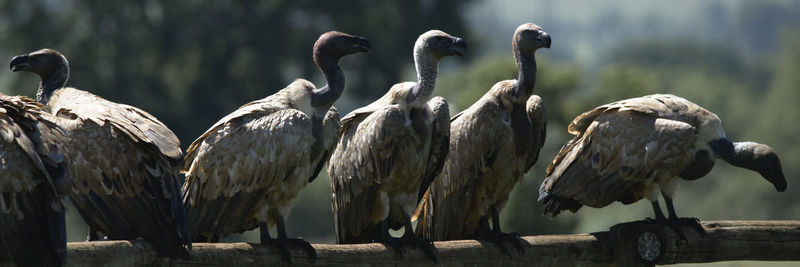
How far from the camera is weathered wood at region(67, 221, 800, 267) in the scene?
24.7 feet

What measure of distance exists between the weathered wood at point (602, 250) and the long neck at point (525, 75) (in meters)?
1.07

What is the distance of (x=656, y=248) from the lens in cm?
868

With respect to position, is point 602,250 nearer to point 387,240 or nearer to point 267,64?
point 387,240

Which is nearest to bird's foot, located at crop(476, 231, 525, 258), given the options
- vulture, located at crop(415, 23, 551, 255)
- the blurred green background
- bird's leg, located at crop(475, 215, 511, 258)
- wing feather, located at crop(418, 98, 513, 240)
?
bird's leg, located at crop(475, 215, 511, 258)

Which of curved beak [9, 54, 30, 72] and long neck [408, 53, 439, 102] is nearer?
long neck [408, 53, 439, 102]

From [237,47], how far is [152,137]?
3223 centimetres

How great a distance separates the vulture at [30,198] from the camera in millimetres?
6520

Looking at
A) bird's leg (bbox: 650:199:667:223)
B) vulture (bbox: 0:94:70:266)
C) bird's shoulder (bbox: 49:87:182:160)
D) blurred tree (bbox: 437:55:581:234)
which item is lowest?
blurred tree (bbox: 437:55:581:234)

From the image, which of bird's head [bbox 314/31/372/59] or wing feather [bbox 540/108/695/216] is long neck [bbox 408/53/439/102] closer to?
bird's head [bbox 314/31/372/59]

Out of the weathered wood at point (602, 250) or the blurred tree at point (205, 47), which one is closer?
the weathered wood at point (602, 250)

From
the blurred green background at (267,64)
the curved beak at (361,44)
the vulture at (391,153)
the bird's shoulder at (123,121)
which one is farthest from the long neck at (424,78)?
the blurred green background at (267,64)

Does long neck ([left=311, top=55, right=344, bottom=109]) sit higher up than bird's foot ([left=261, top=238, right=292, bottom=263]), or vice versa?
long neck ([left=311, top=55, right=344, bottom=109])

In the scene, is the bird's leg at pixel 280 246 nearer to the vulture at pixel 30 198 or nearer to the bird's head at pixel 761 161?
the vulture at pixel 30 198

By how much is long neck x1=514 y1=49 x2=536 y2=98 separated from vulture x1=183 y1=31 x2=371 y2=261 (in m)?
1.43
